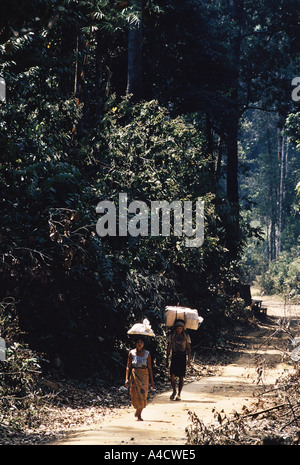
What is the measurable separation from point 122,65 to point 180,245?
27.9 ft

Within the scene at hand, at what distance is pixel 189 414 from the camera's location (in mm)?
8719

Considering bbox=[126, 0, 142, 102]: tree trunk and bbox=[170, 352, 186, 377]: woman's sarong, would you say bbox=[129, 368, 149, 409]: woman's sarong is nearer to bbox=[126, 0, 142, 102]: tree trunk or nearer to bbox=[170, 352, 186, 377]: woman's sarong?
bbox=[170, 352, 186, 377]: woman's sarong

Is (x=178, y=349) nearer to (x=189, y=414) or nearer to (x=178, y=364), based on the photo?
(x=178, y=364)

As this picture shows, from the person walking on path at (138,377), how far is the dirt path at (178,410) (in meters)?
0.30

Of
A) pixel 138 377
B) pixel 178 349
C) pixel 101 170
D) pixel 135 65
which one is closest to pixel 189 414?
pixel 138 377

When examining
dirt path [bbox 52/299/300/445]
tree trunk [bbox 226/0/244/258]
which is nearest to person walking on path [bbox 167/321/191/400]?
dirt path [bbox 52/299/300/445]

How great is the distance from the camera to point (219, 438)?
24.8 feet

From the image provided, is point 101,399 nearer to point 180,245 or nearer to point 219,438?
point 219,438

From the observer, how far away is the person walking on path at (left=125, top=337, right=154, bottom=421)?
401 inches

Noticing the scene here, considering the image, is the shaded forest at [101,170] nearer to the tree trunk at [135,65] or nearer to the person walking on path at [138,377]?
the tree trunk at [135,65]

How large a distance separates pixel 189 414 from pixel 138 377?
1.80 metres

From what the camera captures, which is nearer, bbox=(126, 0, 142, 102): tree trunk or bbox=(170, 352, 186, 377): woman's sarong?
bbox=(170, 352, 186, 377): woman's sarong

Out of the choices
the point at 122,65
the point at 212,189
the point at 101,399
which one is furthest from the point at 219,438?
the point at 122,65

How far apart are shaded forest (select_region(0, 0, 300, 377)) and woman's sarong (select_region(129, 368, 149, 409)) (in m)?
2.31
